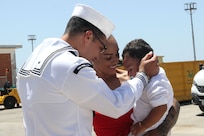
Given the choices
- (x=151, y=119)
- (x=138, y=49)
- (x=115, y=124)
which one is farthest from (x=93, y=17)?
(x=115, y=124)

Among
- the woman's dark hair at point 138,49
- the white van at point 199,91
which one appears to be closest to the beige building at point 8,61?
the white van at point 199,91

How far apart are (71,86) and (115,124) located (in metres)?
0.82

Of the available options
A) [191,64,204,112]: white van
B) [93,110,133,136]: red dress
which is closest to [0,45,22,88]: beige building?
[191,64,204,112]: white van

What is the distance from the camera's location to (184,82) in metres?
18.6

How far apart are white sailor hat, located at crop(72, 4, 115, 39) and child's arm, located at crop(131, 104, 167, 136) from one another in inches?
22.5

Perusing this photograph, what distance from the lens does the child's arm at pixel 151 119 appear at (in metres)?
2.46

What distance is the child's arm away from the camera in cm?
246

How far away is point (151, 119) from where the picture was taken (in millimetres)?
2477

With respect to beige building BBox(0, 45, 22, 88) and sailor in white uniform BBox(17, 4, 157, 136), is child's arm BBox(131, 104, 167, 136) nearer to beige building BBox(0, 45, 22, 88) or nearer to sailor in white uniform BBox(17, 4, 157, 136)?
sailor in white uniform BBox(17, 4, 157, 136)

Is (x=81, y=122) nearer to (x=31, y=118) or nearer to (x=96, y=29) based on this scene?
(x=31, y=118)

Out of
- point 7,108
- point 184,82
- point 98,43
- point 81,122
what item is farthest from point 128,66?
point 7,108

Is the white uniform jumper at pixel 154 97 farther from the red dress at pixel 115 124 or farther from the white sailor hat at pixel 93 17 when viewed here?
the white sailor hat at pixel 93 17

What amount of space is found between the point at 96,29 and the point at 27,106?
52cm

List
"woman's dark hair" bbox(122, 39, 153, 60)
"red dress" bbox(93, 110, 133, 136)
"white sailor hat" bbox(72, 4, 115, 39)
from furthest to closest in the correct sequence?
1. "red dress" bbox(93, 110, 133, 136)
2. "woman's dark hair" bbox(122, 39, 153, 60)
3. "white sailor hat" bbox(72, 4, 115, 39)
